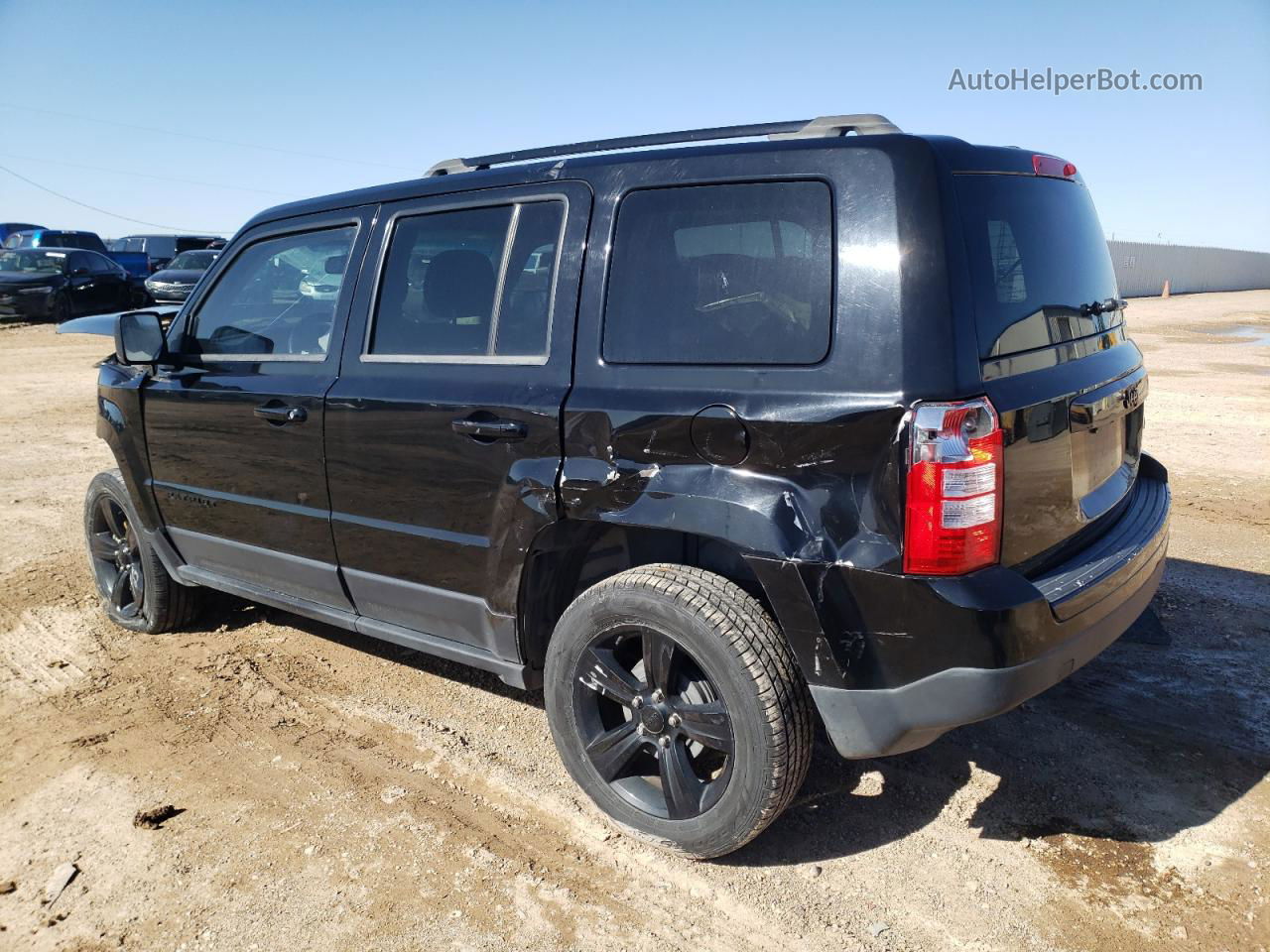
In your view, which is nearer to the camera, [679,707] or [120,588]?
[679,707]

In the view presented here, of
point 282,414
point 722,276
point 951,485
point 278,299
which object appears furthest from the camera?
point 278,299

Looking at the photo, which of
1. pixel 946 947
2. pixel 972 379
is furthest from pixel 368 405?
pixel 946 947

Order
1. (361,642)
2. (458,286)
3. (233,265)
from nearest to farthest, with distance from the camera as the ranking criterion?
1. (458,286)
2. (233,265)
3. (361,642)

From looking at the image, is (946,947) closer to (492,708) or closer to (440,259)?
(492,708)

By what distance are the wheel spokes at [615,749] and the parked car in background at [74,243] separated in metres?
23.8

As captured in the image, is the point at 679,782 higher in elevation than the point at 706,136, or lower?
lower

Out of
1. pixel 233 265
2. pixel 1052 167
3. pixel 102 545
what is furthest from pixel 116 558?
pixel 1052 167

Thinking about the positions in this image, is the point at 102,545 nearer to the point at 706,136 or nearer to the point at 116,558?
the point at 116,558

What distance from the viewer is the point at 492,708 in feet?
13.0

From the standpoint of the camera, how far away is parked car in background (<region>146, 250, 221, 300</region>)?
2172 cm

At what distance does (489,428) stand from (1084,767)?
2337mm

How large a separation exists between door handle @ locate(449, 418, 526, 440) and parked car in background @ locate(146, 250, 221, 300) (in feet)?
66.5

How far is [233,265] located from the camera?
167 inches

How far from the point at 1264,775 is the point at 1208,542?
2.87 meters
